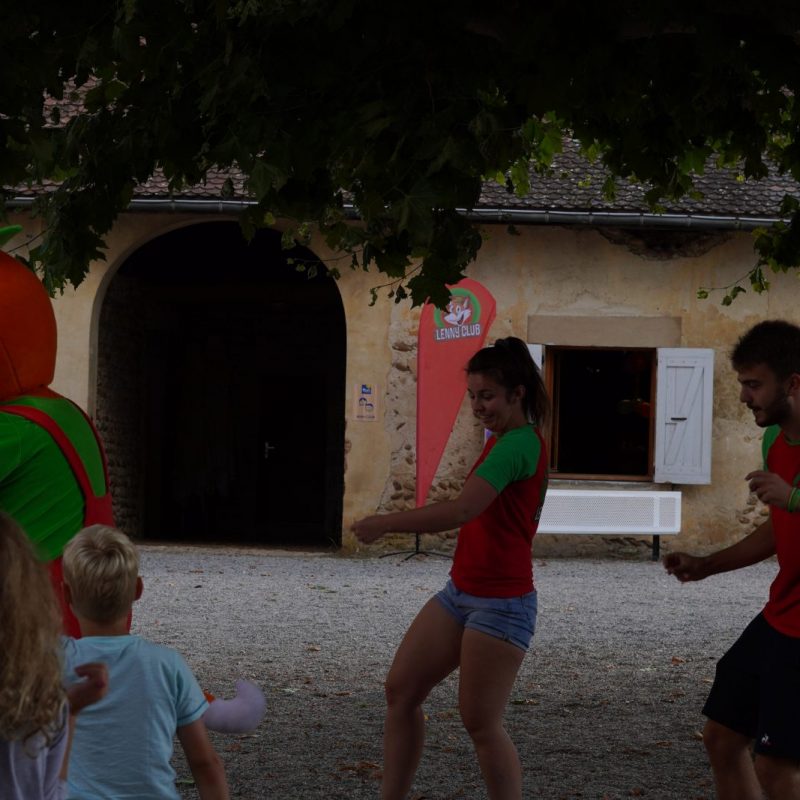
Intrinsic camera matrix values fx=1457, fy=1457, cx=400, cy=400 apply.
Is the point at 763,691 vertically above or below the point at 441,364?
below

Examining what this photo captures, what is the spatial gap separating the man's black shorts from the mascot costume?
135 cm

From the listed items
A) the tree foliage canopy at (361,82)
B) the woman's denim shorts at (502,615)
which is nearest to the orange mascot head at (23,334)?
the tree foliage canopy at (361,82)

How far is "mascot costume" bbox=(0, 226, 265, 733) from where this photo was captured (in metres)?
3.45

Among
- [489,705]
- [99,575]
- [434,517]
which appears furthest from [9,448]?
[489,705]

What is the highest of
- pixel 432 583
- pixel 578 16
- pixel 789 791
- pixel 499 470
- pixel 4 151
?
pixel 578 16

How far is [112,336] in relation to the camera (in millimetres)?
16734

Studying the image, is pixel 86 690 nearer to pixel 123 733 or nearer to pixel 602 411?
pixel 123 733

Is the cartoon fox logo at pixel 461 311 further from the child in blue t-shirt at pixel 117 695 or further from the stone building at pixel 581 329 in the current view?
the child in blue t-shirt at pixel 117 695

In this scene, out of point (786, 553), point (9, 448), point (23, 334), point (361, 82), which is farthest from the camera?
point (361, 82)

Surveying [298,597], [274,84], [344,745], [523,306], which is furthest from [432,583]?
[274,84]

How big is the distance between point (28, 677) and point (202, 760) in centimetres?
99

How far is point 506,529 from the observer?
4090 mm

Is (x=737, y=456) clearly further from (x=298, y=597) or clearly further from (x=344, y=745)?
(x=344, y=745)

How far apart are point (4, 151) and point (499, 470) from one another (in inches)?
80.0
